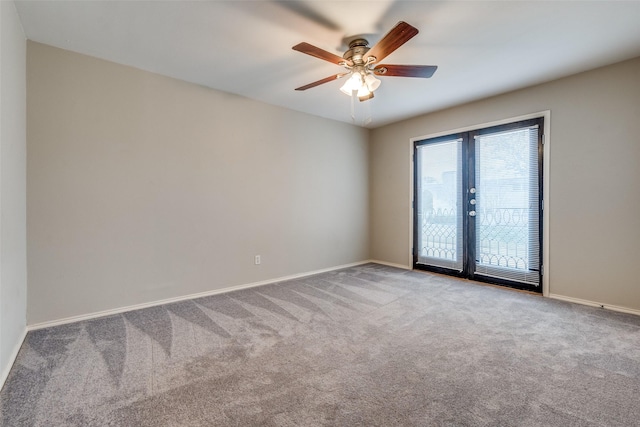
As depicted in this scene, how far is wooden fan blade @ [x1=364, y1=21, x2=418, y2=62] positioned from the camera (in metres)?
1.82

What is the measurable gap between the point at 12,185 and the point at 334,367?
265 centimetres

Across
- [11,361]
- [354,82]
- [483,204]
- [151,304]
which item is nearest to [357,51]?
[354,82]

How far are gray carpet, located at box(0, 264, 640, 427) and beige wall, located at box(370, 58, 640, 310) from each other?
0.38 metres

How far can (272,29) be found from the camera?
2.35m

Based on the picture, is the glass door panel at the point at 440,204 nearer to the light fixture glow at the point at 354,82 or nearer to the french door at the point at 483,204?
the french door at the point at 483,204

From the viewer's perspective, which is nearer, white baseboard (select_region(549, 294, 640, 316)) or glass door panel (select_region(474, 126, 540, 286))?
white baseboard (select_region(549, 294, 640, 316))

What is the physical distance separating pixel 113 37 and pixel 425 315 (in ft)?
12.6

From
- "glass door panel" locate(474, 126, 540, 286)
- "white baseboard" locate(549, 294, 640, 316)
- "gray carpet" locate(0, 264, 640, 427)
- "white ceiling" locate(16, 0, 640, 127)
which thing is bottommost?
"gray carpet" locate(0, 264, 640, 427)

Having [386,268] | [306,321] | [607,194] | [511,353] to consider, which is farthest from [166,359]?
[607,194]

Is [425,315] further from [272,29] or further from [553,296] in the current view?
[272,29]

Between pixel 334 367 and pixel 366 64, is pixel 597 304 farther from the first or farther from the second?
pixel 366 64

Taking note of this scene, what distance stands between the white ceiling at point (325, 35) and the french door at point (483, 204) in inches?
33.8

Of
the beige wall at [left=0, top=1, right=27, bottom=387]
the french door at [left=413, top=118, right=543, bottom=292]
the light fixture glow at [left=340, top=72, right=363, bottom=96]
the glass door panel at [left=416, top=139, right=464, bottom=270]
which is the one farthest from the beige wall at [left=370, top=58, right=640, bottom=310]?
the beige wall at [left=0, top=1, right=27, bottom=387]

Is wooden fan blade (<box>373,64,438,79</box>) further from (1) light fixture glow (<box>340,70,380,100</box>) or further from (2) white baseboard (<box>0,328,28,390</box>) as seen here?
(2) white baseboard (<box>0,328,28,390</box>)
